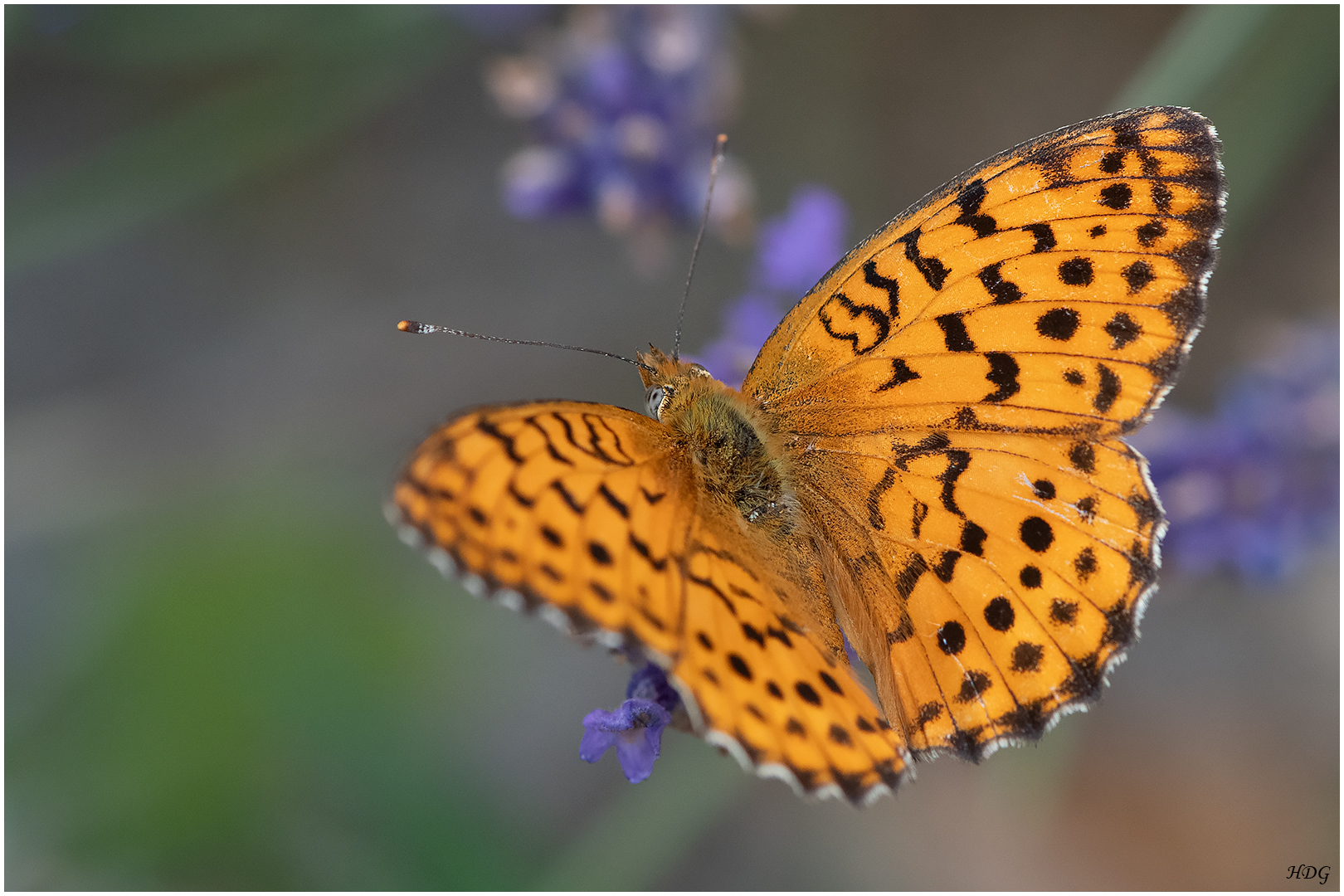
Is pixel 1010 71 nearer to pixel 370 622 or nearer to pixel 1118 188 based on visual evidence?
pixel 1118 188

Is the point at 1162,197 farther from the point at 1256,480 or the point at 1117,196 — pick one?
the point at 1256,480

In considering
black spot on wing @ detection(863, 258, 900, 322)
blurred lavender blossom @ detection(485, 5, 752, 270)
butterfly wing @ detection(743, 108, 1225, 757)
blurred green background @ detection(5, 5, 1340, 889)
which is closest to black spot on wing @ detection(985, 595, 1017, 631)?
butterfly wing @ detection(743, 108, 1225, 757)

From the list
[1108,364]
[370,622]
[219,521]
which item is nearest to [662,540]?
[1108,364]

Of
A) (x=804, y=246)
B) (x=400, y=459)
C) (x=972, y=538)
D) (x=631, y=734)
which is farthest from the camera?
(x=400, y=459)

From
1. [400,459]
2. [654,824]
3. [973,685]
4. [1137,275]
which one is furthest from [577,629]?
[400,459]

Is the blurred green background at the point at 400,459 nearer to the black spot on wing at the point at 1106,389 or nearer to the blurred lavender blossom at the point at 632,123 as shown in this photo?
the blurred lavender blossom at the point at 632,123

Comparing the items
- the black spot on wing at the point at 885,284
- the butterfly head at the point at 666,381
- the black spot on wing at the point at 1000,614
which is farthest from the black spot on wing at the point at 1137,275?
the butterfly head at the point at 666,381
